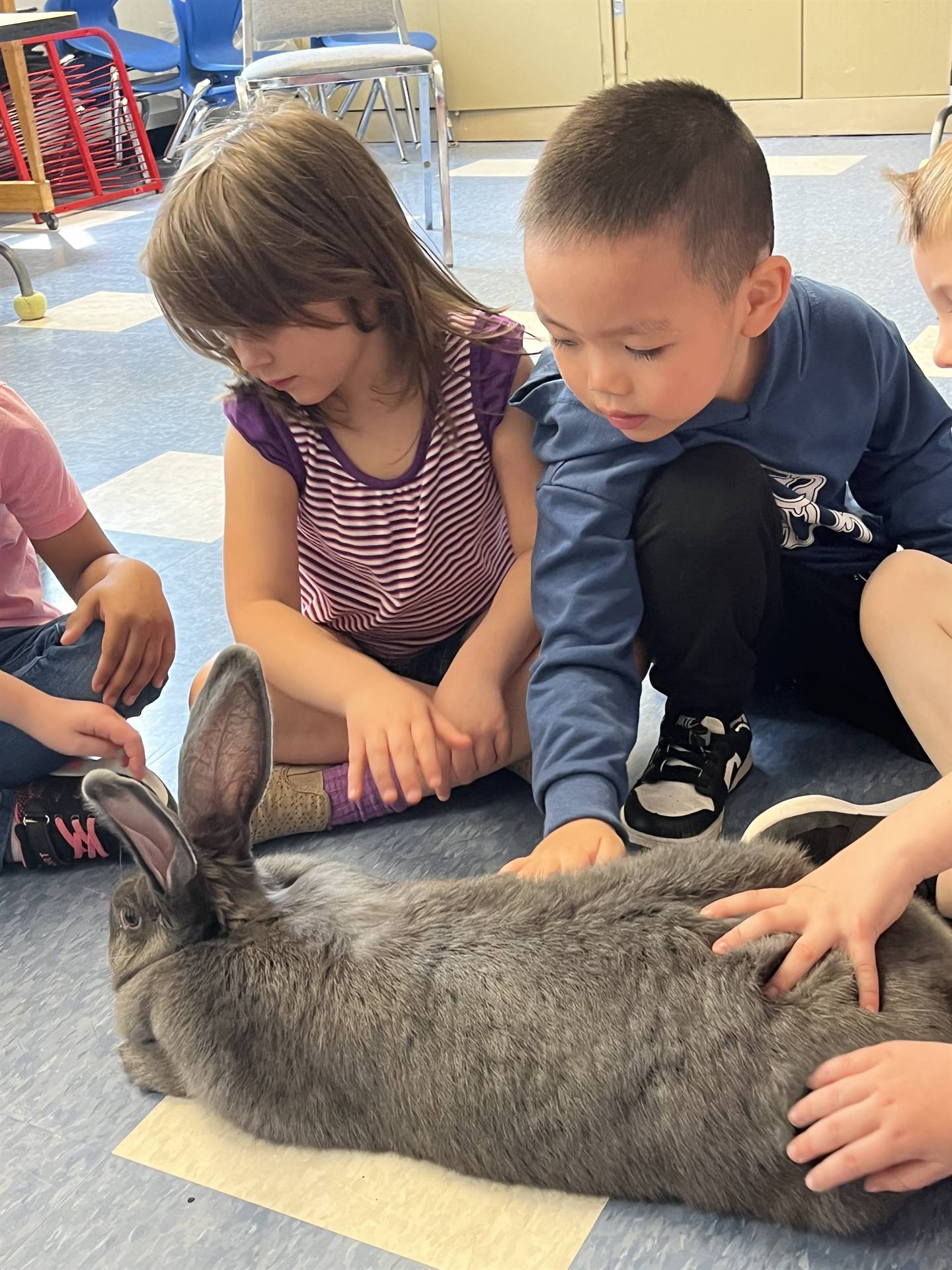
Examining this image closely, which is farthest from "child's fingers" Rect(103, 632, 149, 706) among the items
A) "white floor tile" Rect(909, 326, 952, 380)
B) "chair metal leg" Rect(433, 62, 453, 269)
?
"chair metal leg" Rect(433, 62, 453, 269)

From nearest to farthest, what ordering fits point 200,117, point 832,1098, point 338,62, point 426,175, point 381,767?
1. point 832,1098
2. point 381,767
3. point 338,62
4. point 426,175
5. point 200,117

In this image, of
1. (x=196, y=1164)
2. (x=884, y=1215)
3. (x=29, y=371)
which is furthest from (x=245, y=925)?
(x=29, y=371)

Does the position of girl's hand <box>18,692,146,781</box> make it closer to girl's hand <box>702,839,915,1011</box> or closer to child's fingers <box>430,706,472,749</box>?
child's fingers <box>430,706,472,749</box>

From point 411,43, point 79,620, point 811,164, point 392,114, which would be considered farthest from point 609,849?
point 392,114

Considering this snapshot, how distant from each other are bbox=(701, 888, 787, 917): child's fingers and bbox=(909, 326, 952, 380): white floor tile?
4.78 ft

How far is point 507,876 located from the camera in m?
0.89

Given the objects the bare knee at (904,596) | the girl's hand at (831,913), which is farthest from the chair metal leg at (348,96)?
the girl's hand at (831,913)

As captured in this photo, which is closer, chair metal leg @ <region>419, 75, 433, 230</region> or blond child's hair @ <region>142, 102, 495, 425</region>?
blond child's hair @ <region>142, 102, 495, 425</region>

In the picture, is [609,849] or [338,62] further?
[338,62]

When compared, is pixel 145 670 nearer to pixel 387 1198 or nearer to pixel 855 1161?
pixel 387 1198

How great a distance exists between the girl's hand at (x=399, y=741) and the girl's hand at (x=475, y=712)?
3cm

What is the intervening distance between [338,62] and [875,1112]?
266 centimetres

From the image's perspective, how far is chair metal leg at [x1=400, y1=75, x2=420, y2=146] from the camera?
457 centimetres

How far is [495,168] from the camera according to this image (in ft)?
14.6
